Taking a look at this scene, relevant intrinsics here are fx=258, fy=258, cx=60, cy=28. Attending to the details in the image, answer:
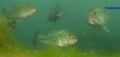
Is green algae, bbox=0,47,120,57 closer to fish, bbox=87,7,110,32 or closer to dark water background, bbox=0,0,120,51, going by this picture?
dark water background, bbox=0,0,120,51

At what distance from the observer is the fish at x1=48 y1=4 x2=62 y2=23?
2.67m

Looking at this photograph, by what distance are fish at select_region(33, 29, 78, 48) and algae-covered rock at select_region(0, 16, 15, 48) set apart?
26 centimetres

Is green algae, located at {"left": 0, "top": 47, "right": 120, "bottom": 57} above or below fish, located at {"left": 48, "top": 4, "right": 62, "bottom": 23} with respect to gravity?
below

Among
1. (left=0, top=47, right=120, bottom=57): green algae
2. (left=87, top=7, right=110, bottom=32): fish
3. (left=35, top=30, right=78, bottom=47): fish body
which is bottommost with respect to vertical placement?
(left=0, top=47, right=120, bottom=57): green algae

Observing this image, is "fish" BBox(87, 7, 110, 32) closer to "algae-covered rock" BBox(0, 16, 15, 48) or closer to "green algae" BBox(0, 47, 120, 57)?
"green algae" BBox(0, 47, 120, 57)

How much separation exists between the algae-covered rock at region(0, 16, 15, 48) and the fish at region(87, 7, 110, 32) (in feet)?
2.74

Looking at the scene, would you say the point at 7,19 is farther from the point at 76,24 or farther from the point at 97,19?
the point at 97,19

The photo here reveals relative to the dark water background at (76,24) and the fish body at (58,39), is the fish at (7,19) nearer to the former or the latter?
the dark water background at (76,24)

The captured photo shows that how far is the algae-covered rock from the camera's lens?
8.87ft

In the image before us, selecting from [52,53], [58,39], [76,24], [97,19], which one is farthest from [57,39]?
[97,19]

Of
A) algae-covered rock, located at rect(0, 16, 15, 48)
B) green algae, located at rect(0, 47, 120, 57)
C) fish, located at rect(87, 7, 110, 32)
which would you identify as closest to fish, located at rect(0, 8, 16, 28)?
algae-covered rock, located at rect(0, 16, 15, 48)

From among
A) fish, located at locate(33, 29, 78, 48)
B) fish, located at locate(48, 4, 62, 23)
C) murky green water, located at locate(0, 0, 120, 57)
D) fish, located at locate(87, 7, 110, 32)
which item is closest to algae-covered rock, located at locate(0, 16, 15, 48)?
murky green water, located at locate(0, 0, 120, 57)

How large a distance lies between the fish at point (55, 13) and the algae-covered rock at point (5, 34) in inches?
17.7

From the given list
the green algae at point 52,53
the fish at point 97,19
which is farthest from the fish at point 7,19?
the fish at point 97,19
